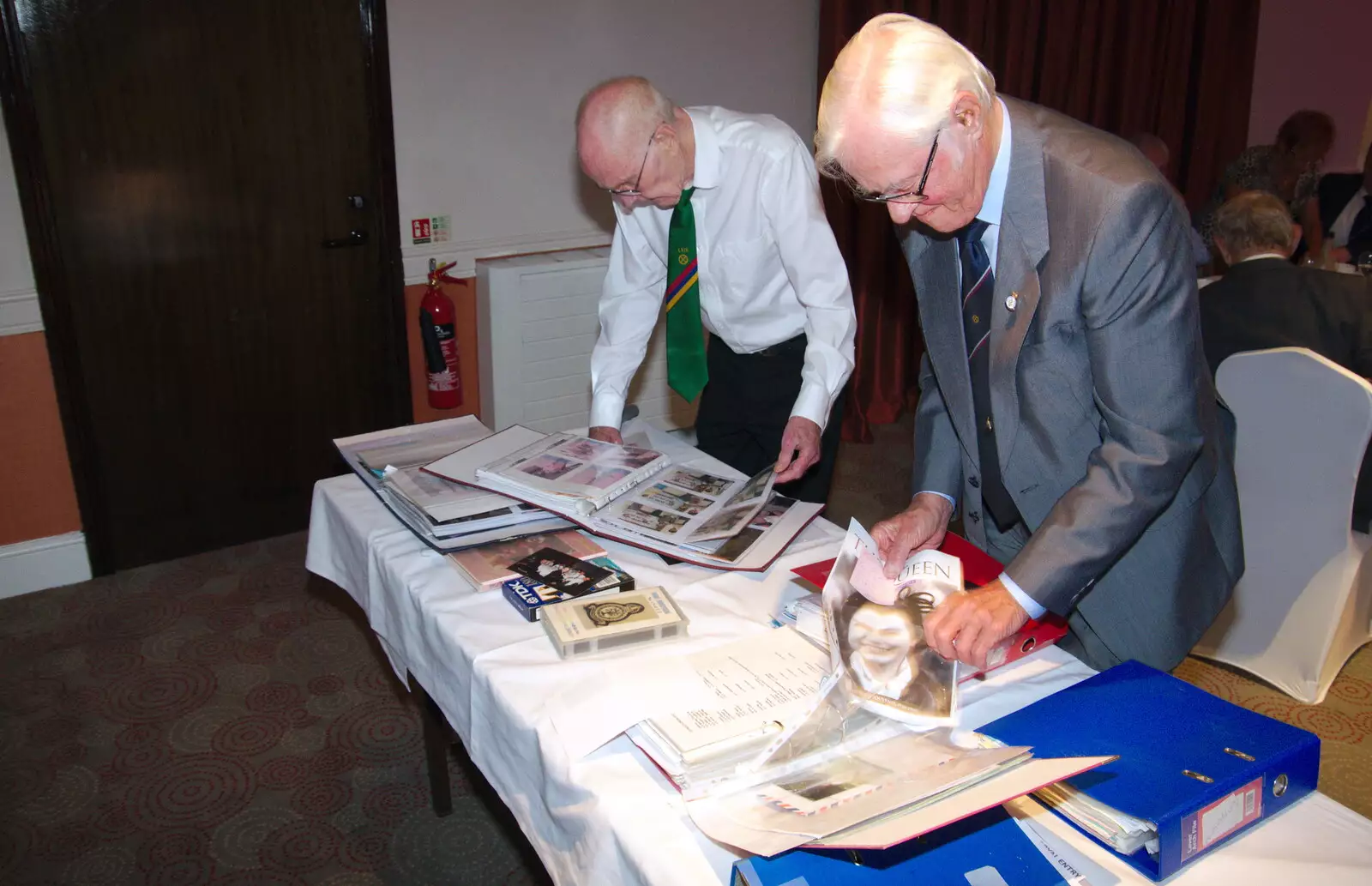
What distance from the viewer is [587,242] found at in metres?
3.96

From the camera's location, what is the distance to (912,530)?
4.95ft

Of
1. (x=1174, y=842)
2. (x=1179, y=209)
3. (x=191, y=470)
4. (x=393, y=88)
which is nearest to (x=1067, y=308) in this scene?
(x=1179, y=209)

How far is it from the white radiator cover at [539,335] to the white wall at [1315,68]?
12.3 ft

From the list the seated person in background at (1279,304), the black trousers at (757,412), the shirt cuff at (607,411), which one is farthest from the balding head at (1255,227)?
the shirt cuff at (607,411)

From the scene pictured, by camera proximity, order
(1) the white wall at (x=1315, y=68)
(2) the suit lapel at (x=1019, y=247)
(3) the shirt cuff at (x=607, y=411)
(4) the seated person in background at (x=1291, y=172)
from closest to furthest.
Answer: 1. (2) the suit lapel at (x=1019, y=247)
2. (3) the shirt cuff at (x=607, y=411)
3. (4) the seated person in background at (x=1291, y=172)
4. (1) the white wall at (x=1315, y=68)

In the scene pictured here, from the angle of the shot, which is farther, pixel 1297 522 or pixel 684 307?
pixel 1297 522

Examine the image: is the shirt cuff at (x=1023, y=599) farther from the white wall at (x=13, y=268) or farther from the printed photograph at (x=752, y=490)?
the white wall at (x=13, y=268)

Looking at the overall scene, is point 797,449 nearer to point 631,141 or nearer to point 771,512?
point 771,512

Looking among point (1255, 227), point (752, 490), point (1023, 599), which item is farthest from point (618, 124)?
point (1255, 227)

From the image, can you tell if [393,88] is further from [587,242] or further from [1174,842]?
[1174,842]

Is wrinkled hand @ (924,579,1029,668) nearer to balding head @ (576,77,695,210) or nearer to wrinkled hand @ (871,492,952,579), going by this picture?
wrinkled hand @ (871,492,952,579)

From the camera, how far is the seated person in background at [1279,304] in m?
2.70

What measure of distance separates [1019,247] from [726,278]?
0.94m

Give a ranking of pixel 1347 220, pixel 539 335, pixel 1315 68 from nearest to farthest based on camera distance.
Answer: pixel 539 335, pixel 1347 220, pixel 1315 68
